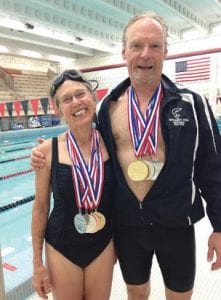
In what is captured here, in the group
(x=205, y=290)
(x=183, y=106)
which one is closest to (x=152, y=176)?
(x=183, y=106)

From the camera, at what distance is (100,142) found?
140cm

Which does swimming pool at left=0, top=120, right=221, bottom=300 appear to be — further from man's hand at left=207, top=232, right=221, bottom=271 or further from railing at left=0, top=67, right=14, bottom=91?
railing at left=0, top=67, right=14, bottom=91

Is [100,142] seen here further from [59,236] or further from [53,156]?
[59,236]

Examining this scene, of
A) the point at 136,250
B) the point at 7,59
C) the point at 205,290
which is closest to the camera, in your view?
the point at 136,250

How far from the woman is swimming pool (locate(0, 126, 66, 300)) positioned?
0.80m

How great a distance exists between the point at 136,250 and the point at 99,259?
188 mm

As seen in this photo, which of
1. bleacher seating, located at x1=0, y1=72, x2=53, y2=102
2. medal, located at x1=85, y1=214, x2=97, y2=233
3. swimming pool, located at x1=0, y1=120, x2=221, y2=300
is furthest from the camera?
bleacher seating, located at x1=0, y1=72, x2=53, y2=102

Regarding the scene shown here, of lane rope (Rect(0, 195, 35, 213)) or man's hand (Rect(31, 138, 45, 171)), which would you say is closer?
man's hand (Rect(31, 138, 45, 171))

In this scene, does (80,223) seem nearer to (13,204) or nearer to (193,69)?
(13,204)

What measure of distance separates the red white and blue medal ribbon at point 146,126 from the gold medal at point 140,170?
5cm

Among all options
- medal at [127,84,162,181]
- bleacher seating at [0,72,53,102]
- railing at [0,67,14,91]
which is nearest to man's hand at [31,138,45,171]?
medal at [127,84,162,181]

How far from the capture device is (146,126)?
4.47 feet

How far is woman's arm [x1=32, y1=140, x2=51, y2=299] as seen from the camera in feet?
4.37

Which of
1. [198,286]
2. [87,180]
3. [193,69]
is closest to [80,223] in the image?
[87,180]
